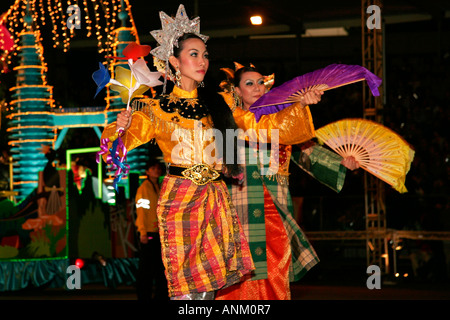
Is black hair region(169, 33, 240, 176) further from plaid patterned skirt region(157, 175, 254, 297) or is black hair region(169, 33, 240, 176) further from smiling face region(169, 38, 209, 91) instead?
plaid patterned skirt region(157, 175, 254, 297)

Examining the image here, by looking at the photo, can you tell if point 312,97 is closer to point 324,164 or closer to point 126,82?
point 126,82

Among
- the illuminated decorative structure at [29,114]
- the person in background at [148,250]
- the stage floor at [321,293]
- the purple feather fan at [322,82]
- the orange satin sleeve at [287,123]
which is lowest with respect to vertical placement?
the stage floor at [321,293]

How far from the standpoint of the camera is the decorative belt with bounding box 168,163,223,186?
Answer: 14.3 feet

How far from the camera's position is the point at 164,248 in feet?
14.1

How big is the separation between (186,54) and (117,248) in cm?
581

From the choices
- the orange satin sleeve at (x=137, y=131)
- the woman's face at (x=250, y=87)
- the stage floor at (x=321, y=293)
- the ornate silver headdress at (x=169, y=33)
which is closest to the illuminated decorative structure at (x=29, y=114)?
the stage floor at (x=321, y=293)

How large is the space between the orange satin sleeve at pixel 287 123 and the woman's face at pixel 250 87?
1030 mm

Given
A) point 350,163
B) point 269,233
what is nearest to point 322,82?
point 350,163

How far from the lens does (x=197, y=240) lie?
4.29 meters

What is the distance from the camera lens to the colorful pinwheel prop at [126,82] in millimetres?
4367

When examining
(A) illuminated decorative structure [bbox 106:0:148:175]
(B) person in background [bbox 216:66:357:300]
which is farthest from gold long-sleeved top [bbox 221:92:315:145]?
(A) illuminated decorative structure [bbox 106:0:148:175]

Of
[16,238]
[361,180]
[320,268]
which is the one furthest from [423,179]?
[16,238]

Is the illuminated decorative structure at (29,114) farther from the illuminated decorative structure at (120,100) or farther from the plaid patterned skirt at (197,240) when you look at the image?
the plaid patterned skirt at (197,240)

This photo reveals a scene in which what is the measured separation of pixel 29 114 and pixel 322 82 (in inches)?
296
